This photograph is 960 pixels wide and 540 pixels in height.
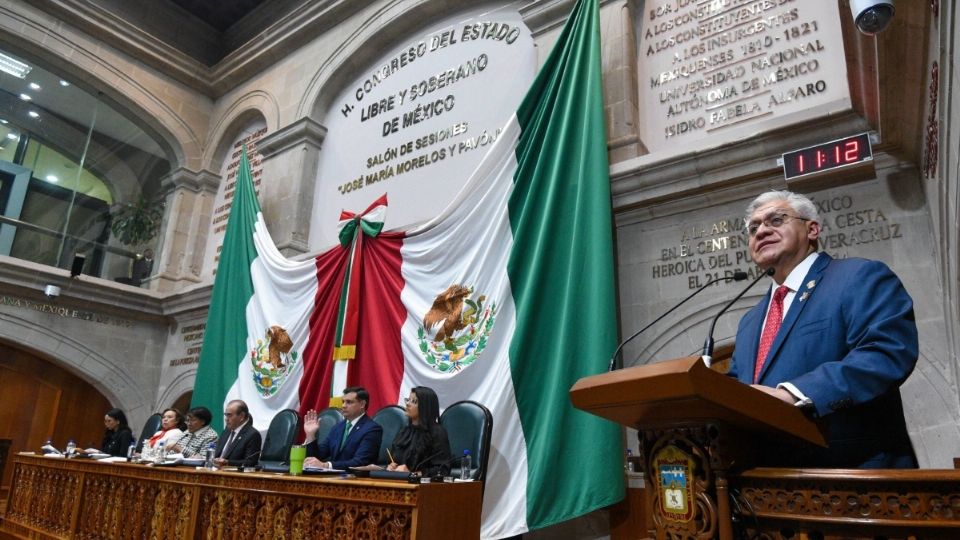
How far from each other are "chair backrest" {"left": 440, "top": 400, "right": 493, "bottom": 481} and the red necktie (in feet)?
5.86

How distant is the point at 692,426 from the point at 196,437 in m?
4.11

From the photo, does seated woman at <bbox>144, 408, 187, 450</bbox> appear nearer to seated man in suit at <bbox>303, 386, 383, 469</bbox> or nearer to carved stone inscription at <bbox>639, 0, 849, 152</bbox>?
seated man in suit at <bbox>303, 386, 383, 469</bbox>

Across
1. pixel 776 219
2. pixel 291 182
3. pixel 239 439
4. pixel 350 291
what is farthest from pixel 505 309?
pixel 291 182

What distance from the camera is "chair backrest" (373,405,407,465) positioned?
357cm

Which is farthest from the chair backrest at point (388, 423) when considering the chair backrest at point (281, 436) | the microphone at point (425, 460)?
the chair backrest at point (281, 436)

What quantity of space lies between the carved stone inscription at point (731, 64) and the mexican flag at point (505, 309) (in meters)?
0.60

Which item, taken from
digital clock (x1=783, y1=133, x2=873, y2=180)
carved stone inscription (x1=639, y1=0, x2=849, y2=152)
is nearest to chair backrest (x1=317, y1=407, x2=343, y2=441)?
carved stone inscription (x1=639, y1=0, x2=849, y2=152)

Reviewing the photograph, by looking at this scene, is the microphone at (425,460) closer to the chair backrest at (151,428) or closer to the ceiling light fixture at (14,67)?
the chair backrest at (151,428)

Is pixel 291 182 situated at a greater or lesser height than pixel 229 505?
greater

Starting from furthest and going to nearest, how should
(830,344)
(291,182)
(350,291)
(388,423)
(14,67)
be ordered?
1. (14,67)
2. (291,182)
3. (350,291)
4. (388,423)
5. (830,344)

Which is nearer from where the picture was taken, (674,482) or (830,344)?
(674,482)

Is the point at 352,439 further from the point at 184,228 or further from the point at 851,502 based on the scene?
the point at 184,228

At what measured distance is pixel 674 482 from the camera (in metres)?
1.07

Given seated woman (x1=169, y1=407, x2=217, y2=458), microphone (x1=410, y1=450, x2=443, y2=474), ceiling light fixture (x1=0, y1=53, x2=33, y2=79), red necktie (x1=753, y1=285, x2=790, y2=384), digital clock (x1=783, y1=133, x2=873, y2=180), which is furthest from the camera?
ceiling light fixture (x1=0, y1=53, x2=33, y2=79)
